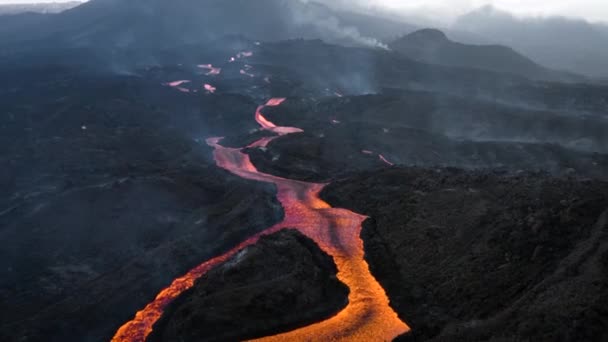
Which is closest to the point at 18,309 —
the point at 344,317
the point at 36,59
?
the point at 344,317

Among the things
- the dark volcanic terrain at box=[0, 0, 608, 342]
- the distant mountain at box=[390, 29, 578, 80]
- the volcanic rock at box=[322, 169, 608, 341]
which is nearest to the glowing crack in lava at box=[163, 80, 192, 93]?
the dark volcanic terrain at box=[0, 0, 608, 342]

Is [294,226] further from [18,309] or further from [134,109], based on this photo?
[134,109]

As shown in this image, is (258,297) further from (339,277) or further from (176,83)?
(176,83)

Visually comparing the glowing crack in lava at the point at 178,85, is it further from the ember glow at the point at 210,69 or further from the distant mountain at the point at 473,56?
the distant mountain at the point at 473,56

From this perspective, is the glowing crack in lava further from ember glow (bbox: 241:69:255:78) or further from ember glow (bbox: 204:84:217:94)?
ember glow (bbox: 241:69:255:78)

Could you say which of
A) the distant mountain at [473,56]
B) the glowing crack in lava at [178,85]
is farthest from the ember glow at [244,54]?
the distant mountain at [473,56]
